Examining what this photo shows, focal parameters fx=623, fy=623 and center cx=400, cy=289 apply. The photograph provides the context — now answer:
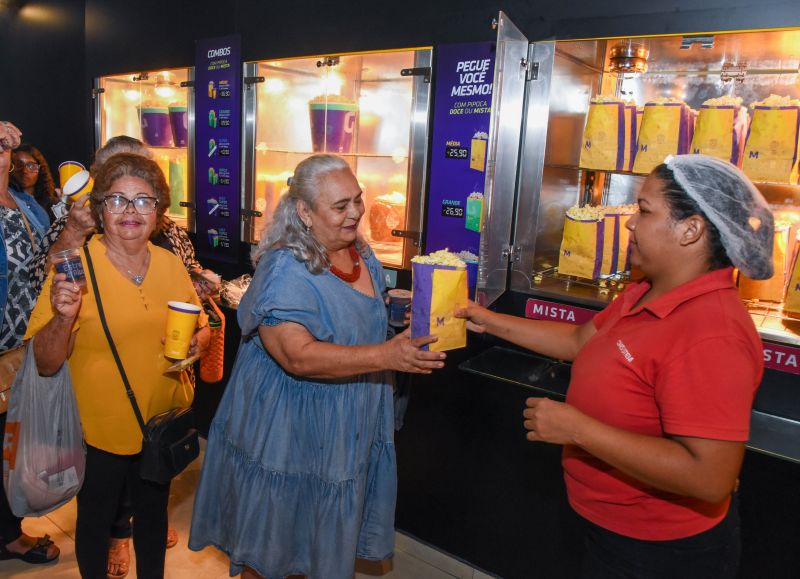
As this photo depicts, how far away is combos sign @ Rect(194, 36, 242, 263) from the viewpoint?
384 centimetres

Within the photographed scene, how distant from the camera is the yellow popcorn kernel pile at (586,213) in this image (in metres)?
2.67

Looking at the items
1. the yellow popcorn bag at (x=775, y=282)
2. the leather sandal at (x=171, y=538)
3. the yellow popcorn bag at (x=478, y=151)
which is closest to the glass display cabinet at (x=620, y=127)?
the yellow popcorn bag at (x=775, y=282)

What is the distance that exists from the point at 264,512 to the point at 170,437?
0.46 metres

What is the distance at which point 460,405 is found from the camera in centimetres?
299

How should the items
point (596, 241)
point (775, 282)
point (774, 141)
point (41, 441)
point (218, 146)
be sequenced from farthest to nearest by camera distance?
point (218, 146) → point (596, 241) → point (775, 282) → point (774, 141) → point (41, 441)

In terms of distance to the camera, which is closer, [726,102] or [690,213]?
[690,213]

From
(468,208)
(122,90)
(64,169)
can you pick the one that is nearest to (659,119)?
(468,208)

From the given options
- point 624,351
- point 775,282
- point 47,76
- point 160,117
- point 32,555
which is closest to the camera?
point 624,351

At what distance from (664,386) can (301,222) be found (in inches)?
46.4

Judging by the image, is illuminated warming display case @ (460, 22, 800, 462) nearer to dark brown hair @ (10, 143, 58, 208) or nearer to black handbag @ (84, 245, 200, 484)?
black handbag @ (84, 245, 200, 484)

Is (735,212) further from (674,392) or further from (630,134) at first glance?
(630,134)

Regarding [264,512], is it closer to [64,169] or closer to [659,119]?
[64,169]

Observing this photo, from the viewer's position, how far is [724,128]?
232 cm

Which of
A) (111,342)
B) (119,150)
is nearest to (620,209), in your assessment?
(111,342)
